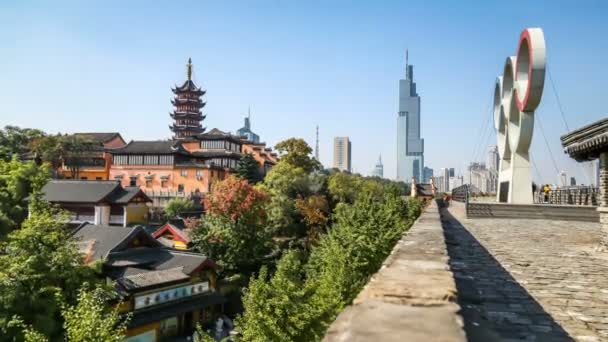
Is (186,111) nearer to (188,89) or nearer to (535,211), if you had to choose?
(188,89)

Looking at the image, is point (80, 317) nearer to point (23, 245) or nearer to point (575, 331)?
point (23, 245)

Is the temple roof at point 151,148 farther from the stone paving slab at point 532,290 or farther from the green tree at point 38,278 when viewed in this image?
the stone paving slab at point 532,290

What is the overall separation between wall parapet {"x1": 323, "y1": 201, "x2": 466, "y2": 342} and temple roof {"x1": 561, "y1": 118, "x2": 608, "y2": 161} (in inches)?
312

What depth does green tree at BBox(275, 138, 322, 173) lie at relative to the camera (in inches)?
2094

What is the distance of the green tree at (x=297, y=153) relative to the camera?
2094 inches

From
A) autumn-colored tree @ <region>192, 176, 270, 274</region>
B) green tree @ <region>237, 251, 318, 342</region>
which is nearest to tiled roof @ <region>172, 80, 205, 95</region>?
autumn-colored tree @ <region>192, 176, 270, 274</region>

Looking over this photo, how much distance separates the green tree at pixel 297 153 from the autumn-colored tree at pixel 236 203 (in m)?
20.1

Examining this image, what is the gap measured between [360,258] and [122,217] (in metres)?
33.5

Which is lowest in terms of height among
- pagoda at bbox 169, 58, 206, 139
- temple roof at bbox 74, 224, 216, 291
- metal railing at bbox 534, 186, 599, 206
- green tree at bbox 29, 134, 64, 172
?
temple roof at bbox 74, 224, 216, 291

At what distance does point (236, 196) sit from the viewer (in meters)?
31.9

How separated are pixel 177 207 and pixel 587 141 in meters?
41.0

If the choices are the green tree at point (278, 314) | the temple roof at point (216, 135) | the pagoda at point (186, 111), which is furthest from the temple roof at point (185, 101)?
the green tree at point (278, 314)

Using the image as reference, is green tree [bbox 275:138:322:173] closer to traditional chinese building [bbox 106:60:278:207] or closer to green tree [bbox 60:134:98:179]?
traditional chinese building [bbox 106:60:278:207]

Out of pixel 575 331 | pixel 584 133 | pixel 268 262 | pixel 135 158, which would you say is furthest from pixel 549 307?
pixel 135 158
